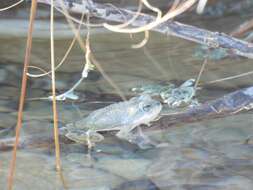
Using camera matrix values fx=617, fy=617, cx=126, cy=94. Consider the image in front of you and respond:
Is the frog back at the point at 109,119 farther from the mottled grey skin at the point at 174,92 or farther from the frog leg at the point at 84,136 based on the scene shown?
the mottled grey skin at the point at 174,92

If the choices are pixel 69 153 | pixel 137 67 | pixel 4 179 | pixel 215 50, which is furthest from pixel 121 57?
pixel 4 179

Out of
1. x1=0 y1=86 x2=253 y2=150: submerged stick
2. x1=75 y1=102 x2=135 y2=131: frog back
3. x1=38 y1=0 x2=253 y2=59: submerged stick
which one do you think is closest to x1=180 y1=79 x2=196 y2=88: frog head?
x1=38 y1=0 x2=253 y2=59: submerged stick

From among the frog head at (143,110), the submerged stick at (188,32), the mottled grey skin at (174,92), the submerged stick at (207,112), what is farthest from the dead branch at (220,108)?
the mottled grey skin at (174,92)

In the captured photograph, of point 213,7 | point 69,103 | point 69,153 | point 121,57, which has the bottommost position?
point 69,153

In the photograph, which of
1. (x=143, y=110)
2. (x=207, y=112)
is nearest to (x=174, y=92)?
(x=143, y=110)

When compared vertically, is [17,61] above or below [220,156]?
above

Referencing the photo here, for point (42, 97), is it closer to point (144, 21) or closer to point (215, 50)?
point (144, 21)
